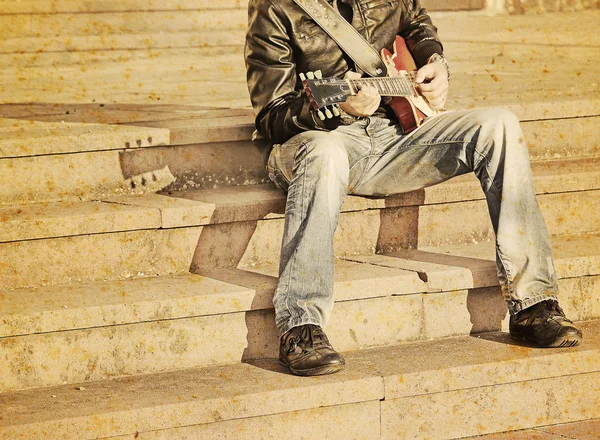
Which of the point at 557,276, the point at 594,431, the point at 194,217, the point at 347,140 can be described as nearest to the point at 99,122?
the point at 194,217

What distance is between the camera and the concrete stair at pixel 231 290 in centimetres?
325

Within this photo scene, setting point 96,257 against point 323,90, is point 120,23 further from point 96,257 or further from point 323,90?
point 323,90

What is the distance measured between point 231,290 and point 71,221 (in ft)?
2.17

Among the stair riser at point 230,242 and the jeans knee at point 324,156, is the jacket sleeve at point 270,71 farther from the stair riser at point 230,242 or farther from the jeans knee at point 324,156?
the stair riser at point 230,242

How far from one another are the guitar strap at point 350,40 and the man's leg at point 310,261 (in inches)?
19.0

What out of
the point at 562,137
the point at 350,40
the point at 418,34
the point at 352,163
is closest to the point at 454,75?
the point at 562,137

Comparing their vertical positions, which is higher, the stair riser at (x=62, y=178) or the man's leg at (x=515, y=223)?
the stair riser at (x=62, y=178)

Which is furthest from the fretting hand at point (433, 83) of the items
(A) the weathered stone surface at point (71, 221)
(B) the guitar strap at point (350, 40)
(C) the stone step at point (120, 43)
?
(C) the stone step at point (120, 43)

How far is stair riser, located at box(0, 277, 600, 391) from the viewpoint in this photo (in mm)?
3336

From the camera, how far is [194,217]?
375cm

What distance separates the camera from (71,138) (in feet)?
13.0

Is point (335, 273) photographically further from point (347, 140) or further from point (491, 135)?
point (491, 135)

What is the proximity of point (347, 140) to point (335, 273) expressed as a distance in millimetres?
516

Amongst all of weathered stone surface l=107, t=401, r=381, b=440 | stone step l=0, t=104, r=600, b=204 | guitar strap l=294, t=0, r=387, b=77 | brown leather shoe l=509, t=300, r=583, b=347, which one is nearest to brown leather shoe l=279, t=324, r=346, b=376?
weathered stone surface l=107, t=401, r=381, b=440
